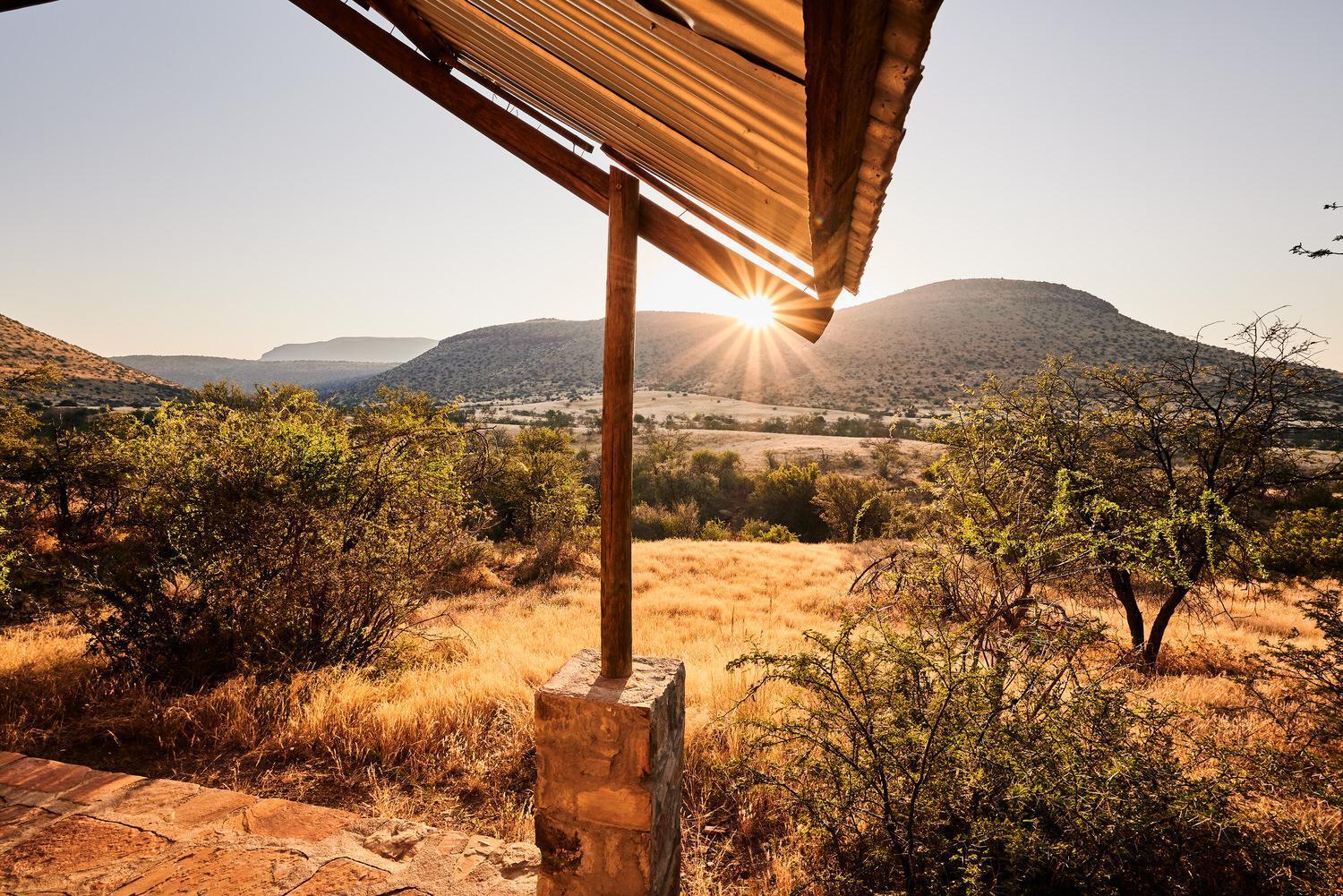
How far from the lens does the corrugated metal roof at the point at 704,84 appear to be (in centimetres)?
98

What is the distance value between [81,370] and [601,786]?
51.7 m

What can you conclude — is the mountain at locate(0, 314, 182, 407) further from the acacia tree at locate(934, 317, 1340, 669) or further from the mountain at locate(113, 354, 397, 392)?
the mountain at locate(113, 354, 397, 392)

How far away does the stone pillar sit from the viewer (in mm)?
2111

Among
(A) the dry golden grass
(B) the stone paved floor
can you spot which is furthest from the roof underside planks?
(A) the dry golden grass

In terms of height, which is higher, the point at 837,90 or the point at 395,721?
the point at 837,90

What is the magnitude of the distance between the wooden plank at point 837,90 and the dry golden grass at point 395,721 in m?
3.30

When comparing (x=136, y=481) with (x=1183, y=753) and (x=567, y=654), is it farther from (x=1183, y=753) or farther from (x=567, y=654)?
(x=1183, y=753)

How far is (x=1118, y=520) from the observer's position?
612cm

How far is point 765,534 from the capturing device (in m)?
19.8

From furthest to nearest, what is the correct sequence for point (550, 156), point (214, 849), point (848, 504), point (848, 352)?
1. point (848, 352)
2. point (848, 504)
3. point (214, 849)
4. point (550, 156)

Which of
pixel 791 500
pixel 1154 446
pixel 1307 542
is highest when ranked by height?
pixel 1154 446

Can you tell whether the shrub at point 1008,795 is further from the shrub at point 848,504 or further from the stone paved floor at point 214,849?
the shrub at point 848,504

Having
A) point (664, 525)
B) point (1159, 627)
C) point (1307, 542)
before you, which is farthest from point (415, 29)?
point (664, 525)

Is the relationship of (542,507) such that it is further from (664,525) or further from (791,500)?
(791,500)
